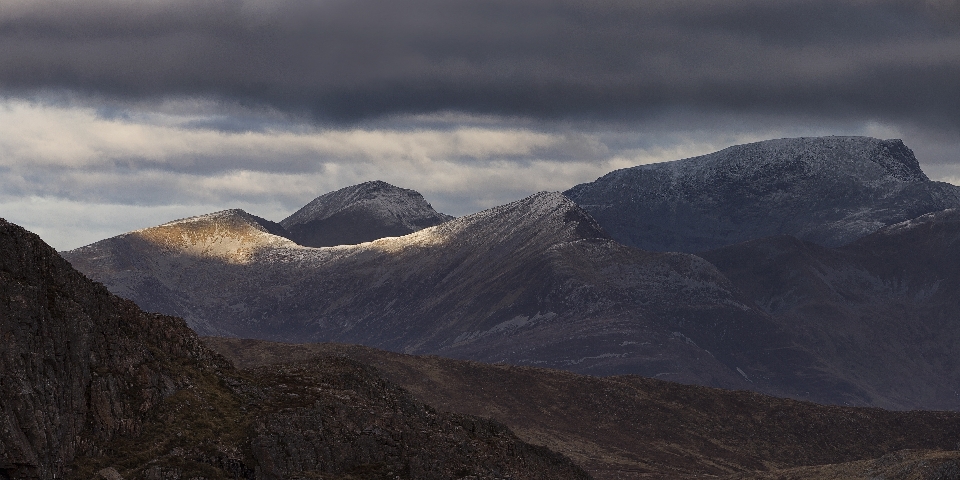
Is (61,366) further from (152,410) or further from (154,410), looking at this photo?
(154,410)

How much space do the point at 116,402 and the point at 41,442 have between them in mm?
7966

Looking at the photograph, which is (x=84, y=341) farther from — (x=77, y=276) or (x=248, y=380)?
(x=248, y=380)

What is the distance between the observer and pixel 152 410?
9625 cm

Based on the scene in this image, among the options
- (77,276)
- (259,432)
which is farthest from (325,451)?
(77,276)

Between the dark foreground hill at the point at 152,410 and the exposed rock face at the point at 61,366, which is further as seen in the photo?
the dark foreground hill at the point at 152,410

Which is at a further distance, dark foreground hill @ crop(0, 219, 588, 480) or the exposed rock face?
dark foreground hill @ crop(0, 219, 588, 480)

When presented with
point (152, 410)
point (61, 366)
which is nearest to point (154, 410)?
point (152, 410)

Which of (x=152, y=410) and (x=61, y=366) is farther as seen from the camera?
(x=152, y=410)

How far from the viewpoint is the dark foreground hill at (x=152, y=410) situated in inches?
3474

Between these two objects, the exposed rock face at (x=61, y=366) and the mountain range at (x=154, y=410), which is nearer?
the exposed rock face at (x=61, y=366)

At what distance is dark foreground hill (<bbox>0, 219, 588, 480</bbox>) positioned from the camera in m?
88.2

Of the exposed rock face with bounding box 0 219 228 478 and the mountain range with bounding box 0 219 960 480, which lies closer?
the exposed rock face with bounding box 0 219 228 478

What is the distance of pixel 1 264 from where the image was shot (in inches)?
3659

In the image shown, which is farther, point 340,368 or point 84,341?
point 340,368
